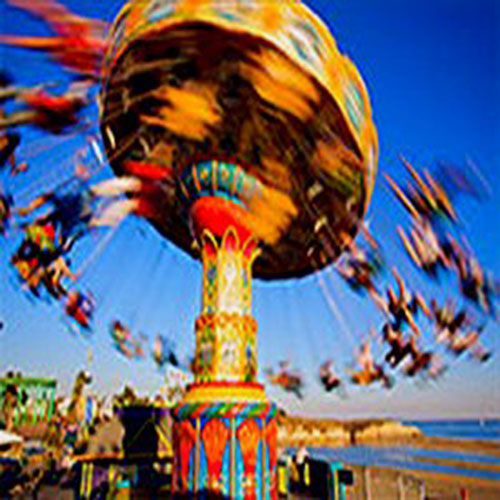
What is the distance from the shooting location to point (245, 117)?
10234 mm

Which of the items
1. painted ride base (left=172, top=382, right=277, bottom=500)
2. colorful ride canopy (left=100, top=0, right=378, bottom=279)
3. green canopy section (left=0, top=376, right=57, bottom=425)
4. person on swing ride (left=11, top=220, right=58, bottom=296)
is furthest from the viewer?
green canopy section (left=0, top=376, right=57, bottom=425)

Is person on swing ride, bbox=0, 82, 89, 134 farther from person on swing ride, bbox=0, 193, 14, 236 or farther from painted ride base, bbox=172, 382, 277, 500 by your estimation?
painted ride base, bbox=172, 382, 277, 500

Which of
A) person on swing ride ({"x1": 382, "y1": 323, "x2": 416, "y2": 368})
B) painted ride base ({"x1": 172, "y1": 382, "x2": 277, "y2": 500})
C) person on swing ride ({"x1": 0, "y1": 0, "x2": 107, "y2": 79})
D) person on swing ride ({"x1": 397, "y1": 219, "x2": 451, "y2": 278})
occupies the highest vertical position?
person on swing ride ({"x1": 0, "y1": 0, "x2": 107, "y2": 79})

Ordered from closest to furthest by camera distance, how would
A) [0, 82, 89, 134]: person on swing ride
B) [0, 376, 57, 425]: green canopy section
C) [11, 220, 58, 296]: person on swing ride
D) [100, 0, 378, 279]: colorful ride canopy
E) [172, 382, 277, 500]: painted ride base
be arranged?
1. [0, 82, 89, 134]: person on swing ride
2. [11, 220, 58, 296]: person on swing ride
3. [100, 0, 378, 279]: colorful ride canopy
4. [172, 382, 277, 500]: painted ride base
5. [0, 376, 57, 425]: green canopy section

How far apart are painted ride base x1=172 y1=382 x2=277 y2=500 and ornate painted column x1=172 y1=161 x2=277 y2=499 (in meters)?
0.02

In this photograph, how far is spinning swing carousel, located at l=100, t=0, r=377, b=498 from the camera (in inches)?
334

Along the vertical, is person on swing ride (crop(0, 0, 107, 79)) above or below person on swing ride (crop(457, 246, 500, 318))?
above

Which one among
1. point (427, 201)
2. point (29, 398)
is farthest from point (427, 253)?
point (29, 398)

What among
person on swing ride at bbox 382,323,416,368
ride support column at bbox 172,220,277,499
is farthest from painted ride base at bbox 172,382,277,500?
person on swing ride at bbox 382,323,416,368

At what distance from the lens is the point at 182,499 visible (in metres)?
9.79

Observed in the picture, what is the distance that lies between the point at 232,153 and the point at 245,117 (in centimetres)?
120

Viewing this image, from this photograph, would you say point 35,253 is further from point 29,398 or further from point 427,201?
point 29,398

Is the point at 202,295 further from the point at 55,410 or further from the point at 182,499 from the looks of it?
the point at 55,410

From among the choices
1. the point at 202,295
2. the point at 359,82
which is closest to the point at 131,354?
the point at 202,295
